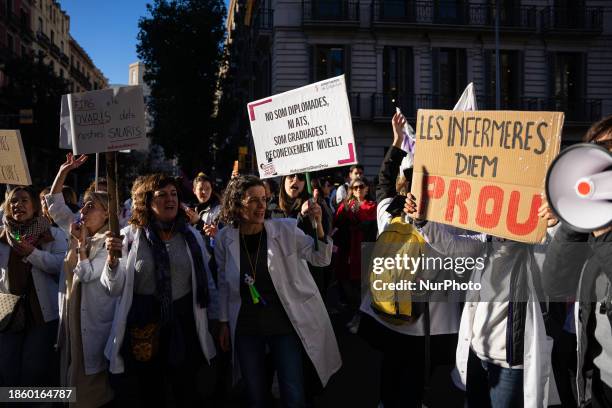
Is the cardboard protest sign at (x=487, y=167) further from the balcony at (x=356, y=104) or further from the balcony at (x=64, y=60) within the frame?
the balcony at (x=64, y=60)

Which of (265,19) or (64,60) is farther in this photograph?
(64,60)

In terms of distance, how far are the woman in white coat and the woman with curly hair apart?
0.64 ft

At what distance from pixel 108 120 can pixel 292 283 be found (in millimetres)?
1831

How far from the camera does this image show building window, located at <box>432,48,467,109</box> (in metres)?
22.2

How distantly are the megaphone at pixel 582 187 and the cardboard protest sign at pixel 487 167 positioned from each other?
701 millimetres

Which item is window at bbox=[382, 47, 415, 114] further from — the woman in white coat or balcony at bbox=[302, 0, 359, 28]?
the woman in white coat

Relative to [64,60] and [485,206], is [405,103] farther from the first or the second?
[64,60]

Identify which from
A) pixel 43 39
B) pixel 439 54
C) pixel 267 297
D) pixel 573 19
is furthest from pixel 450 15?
pixel 43 39

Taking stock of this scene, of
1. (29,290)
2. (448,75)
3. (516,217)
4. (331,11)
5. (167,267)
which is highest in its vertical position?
(331,11)

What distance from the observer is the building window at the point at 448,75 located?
72.9ft

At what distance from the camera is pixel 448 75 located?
73.7 ft

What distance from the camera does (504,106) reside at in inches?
896

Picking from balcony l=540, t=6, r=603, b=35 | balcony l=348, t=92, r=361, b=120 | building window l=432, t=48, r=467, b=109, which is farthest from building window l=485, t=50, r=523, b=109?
balcony l=348, t=92, r=361, b=120

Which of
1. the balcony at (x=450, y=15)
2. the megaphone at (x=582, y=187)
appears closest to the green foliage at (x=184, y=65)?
the balcony at (x=450, y=15)
